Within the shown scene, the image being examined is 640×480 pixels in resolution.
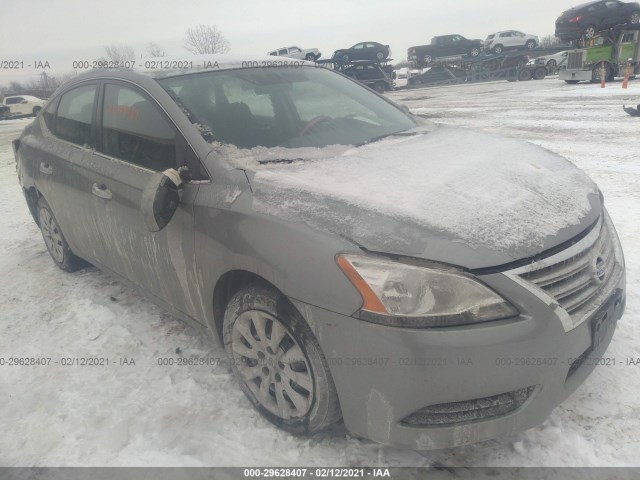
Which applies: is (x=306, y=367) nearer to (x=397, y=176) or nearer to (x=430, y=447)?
(x=430, y=447)

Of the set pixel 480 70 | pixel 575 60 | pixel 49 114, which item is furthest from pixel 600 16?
pixel 49 114

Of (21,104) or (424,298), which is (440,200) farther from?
(21,104)

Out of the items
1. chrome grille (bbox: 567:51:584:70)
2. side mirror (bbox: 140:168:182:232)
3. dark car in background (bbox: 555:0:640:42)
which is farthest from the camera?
dark car in background (bbox: 555:0:640:42)

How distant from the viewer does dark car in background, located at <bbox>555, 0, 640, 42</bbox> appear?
19.7 m

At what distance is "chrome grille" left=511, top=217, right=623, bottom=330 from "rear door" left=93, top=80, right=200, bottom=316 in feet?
5.21

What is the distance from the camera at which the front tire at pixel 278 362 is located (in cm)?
197

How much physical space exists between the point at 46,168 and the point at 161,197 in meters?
2.03

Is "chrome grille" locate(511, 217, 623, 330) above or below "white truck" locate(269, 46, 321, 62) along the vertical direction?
below

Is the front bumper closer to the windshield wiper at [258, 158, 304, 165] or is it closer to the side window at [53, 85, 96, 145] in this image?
the windshield wiper at [258, 158, 304, 165]

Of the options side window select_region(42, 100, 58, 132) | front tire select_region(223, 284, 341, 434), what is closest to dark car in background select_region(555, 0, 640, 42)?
side window select_region(42, 100, 58, 132)

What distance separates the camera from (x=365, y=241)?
1.76 meters

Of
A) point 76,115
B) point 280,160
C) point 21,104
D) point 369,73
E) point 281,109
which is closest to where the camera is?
point 280,160

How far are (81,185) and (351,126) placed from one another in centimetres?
189

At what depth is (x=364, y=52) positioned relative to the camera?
1051 inches
